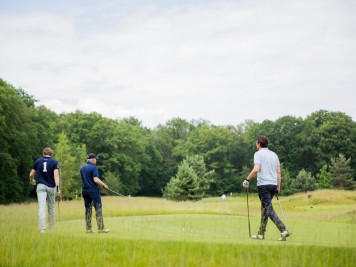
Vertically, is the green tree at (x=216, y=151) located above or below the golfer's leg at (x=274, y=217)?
above

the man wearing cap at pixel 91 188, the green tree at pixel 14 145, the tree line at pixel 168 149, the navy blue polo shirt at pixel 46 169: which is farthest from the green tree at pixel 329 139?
the navy blue polo shirt at pixel 46 169

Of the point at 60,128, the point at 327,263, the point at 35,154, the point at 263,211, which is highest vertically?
the point at 60,128

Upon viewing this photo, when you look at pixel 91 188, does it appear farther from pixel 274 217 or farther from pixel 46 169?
pixel 274 217

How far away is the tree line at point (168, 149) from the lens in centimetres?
5156

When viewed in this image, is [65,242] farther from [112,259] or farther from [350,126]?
[350,126]

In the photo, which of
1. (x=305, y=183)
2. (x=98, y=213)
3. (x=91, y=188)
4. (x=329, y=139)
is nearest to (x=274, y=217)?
(x=98, y=213)

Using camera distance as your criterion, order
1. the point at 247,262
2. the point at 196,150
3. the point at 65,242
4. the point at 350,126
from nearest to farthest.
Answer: the point at 247,262 → the point at 65,242 → the point at 350,126 → the point at 196,150

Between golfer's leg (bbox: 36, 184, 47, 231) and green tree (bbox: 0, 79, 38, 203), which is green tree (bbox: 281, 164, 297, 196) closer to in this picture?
green tree (bbox: 0, 79, 38, 203)

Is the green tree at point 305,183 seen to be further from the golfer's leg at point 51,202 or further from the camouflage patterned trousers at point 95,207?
the camouflage patterned trousers at point 95,207

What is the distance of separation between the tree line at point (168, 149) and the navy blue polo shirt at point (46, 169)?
3536 cm

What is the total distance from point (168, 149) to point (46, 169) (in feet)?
322

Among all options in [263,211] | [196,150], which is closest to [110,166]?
[196,150]

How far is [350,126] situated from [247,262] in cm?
8563

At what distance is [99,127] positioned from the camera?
84.1m
